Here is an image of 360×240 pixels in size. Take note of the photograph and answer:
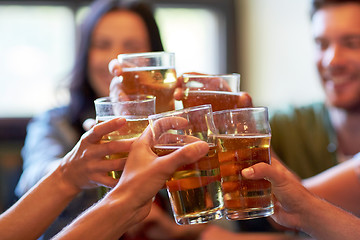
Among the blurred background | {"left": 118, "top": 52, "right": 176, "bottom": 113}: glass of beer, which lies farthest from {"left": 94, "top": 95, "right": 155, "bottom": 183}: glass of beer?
the blurred background

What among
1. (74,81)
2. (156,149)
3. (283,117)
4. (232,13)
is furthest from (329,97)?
(232,13)

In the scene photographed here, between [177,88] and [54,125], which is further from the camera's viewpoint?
[54,125]

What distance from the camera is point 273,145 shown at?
2539mm

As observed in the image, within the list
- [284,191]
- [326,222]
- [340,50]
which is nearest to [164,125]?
[284,191]

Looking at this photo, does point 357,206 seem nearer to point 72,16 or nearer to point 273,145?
point 273,145

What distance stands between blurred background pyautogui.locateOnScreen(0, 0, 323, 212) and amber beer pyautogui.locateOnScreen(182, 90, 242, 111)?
2623mm

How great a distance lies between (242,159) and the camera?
981mm

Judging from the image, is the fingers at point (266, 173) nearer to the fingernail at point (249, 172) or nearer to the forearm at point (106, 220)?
the fingernail at point (249, 172)

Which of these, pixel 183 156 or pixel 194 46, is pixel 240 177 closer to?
pixel 183 156

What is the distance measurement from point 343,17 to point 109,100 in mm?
1527

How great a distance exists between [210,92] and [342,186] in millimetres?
889

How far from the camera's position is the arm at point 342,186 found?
1.75m

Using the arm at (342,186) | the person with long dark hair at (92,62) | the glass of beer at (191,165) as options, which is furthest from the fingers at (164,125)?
the person with long dark hair at (92,62)

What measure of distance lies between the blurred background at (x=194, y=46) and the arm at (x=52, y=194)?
2573 millimetres
